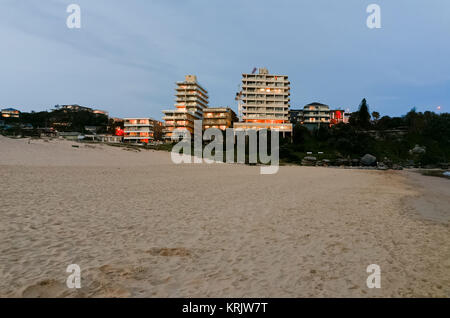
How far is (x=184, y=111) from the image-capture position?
10975 centimetres

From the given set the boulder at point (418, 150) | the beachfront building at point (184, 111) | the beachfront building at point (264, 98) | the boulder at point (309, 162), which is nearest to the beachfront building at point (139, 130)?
the beachfront building at point (184, 111)

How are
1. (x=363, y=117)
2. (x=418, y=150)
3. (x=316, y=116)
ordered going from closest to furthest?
(x=418, y=150), (x=363, y=117), (x=316, y=116)

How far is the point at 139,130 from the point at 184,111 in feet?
80.9

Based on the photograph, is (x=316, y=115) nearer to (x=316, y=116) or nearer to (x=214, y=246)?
(x=316, y=116)

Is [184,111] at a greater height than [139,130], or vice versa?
[184,111]

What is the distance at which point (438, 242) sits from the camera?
7340 mm

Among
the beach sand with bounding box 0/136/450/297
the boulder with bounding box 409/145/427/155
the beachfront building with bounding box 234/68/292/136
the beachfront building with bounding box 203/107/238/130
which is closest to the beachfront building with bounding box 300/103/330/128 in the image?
the beachfront building with bounding box 234/68/292/136

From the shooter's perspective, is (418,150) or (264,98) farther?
(264,98)

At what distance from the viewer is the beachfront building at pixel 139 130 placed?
11244cm

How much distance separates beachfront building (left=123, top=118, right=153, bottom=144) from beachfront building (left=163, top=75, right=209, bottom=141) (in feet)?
27.3

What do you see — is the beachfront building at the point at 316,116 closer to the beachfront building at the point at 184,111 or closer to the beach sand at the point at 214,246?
the beachfront building at the point at 184,111

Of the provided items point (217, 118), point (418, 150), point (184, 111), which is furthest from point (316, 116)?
point (184, 111)

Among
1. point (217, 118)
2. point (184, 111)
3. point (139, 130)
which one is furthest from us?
point (139, 130)

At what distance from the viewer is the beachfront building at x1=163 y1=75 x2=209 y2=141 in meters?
108
